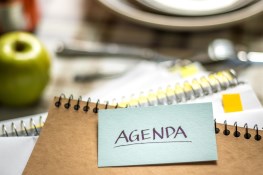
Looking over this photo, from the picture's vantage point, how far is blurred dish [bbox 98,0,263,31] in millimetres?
786

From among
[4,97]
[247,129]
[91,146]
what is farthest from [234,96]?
[4,97]

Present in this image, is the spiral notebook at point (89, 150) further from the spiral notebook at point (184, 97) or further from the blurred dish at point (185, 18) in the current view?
the blurred dish at point (185, 18)

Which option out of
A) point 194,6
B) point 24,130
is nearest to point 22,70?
point 24,130

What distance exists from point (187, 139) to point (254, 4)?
1.22 feet

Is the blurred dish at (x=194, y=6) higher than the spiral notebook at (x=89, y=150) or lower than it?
higher

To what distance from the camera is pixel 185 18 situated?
809 mm

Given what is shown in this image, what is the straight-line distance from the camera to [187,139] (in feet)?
1.69

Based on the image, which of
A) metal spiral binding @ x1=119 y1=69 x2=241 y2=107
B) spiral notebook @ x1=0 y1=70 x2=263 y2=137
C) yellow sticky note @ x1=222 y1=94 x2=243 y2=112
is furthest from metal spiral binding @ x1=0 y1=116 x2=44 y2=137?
yellow sticky note @ x1=222 y1=94 x2=243 y2=112

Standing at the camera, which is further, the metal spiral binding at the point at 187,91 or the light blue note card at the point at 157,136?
the metal spiral binding at the point at 187,91

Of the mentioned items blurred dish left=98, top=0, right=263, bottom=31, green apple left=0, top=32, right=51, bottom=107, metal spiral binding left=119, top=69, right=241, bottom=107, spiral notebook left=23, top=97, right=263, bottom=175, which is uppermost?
blurred dish left=98, top=0, right=263, bottom=31

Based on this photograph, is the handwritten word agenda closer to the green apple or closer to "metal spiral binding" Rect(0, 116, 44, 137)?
"metal spiral binding" Rect(0, 116, 44, 137)

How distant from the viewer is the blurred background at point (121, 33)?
0.79m

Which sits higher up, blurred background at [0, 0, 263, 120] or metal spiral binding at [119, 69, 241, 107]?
blurred background at [0, 0, 263, 120]

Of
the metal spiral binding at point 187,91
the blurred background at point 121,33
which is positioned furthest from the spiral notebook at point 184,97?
the blurred background at point 121,33
